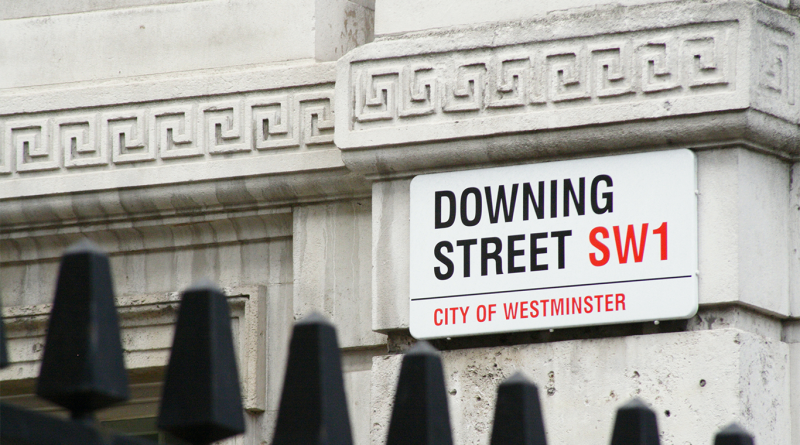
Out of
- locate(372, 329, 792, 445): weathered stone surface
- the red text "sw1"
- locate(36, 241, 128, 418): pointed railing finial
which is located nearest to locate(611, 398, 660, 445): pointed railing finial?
locate(36, 241, 128, 418): pointed railing finial

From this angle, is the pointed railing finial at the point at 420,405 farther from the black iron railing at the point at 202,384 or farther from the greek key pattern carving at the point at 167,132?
the greek key pattern carving at the point at 167,132

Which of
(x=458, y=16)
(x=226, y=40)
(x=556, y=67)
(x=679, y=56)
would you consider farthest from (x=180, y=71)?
(x=679, y=56)

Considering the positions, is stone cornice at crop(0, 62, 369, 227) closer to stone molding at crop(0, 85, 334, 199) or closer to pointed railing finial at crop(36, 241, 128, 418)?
stone molding at crop(0, 85, 334, 199)

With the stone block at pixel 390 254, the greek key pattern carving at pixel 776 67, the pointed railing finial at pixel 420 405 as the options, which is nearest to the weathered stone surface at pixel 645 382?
the stone block at pixel 390 254

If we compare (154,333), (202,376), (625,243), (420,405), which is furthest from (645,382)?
(202,376)

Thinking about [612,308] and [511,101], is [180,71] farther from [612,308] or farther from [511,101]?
[612,308]

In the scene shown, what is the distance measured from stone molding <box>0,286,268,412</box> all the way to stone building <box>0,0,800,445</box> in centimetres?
1

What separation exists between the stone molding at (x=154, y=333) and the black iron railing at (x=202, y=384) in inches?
136

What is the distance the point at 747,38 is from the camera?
4.57 meters

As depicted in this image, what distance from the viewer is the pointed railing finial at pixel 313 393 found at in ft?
5.73

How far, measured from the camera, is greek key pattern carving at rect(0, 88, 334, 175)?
534 cm

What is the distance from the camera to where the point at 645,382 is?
14.9ft

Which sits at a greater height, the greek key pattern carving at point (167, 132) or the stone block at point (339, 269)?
the greek key pattern carving at point (167, 132)

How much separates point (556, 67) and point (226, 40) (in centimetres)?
138
